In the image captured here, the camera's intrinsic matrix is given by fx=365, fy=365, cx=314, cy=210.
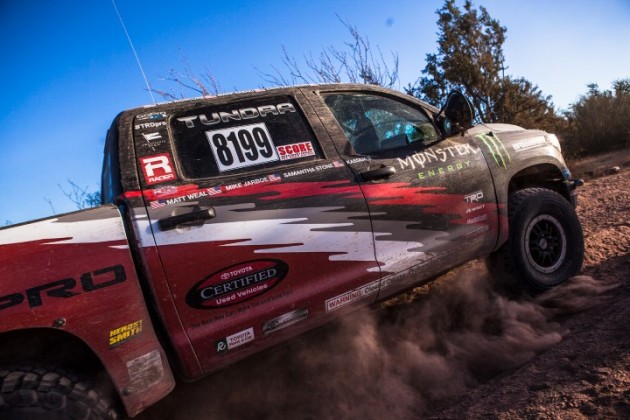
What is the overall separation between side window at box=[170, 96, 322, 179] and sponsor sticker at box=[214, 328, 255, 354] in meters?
0.88

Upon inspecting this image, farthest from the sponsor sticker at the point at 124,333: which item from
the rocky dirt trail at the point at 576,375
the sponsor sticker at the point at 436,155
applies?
the sponsor sticker at the point at 436,155

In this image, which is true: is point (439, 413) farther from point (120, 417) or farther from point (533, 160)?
point (533, 160)

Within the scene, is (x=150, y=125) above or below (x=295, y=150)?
above

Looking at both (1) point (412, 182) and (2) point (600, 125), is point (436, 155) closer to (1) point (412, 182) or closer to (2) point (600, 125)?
(1) point (412, 182)

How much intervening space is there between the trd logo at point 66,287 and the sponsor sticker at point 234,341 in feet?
1.94

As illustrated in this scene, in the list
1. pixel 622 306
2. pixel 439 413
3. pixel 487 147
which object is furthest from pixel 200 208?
pixel 622 306

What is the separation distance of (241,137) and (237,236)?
649mm

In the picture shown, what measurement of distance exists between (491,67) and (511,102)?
1424 millimetres

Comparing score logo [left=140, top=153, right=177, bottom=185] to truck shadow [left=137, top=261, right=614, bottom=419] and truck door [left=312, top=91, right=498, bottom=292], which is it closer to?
truck door [left=312, top=91, right=498, bottom=292]

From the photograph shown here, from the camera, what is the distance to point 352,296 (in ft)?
7.51

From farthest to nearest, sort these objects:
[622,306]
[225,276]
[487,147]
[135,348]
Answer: [487,147], [622,306], [225,276], [135,348]

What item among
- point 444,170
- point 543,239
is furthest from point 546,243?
point 444,170

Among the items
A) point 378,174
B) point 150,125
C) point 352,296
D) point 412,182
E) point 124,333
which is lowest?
point 352,296

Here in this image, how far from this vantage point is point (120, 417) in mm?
1747
